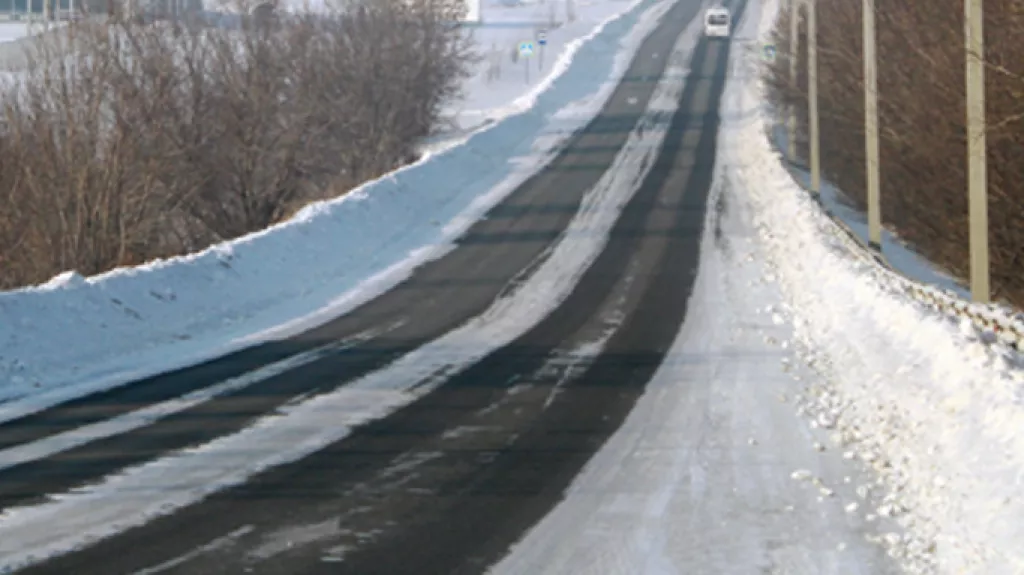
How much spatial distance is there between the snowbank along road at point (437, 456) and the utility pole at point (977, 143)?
135 inches

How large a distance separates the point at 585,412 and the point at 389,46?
3700 centimetres

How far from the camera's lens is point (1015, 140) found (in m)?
22.7

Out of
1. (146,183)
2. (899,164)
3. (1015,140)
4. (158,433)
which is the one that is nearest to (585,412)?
(158,433)

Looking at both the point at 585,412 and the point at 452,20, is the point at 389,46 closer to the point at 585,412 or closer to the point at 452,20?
the point at 452,20

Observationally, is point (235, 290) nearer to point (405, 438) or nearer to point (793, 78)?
point (405, 438)

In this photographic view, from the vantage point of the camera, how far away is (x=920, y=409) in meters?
11.0

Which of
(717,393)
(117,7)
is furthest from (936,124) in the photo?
(117,7)

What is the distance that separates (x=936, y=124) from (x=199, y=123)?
19.0 metres

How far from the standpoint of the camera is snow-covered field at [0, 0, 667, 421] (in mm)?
14430

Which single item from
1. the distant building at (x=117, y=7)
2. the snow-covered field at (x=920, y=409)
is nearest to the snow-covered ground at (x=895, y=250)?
the snow-covered field at (x=920, y=409)

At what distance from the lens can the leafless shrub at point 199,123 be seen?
2647 cm

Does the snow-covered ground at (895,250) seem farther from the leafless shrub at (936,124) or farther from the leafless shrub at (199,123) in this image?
the leafless shrub at (199,123)

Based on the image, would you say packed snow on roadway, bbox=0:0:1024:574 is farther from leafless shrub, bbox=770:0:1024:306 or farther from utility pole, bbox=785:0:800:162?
utility pole, bbox=785:0:800:162

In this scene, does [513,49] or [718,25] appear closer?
[718,25]
